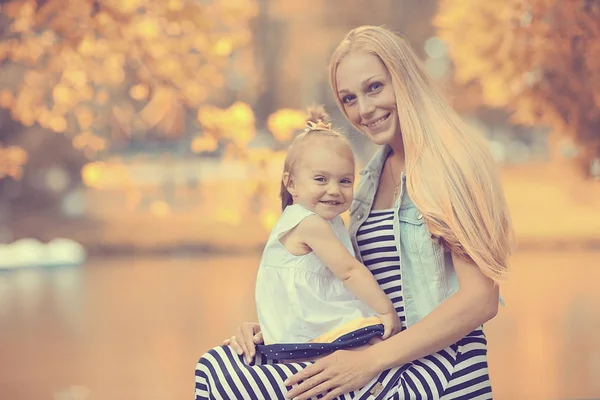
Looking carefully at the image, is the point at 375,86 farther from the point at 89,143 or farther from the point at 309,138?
the point at 89,143

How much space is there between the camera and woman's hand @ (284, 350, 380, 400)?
1.91m

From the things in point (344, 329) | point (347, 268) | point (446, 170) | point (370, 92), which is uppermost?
point (370, 92)

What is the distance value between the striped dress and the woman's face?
251 mm

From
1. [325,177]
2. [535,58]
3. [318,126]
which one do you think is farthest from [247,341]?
[535,58]

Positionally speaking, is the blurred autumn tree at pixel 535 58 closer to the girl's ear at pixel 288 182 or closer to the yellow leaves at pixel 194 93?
the yellow leaves at pixel 194 93

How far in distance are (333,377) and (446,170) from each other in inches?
20.1

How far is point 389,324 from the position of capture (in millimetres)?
2006

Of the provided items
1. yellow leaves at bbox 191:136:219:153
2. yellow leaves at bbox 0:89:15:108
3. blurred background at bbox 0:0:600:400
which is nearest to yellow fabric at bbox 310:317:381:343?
blurred background at bbox 0:0:600:400

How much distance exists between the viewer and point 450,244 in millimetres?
2033

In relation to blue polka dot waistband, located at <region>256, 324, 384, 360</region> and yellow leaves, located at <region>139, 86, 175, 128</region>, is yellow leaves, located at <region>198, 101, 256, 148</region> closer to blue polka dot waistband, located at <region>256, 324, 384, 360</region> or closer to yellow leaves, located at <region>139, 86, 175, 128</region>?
yellow leaves, located at <region>139, 86, 175, 128</region>

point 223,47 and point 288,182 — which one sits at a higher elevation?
point 223,47

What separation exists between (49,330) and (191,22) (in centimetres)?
187

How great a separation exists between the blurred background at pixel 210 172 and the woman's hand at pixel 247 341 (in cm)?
258

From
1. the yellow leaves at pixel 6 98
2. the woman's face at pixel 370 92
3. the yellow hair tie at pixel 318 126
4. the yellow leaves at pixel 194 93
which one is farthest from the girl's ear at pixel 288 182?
the yellow leaves at pixel 6 98
